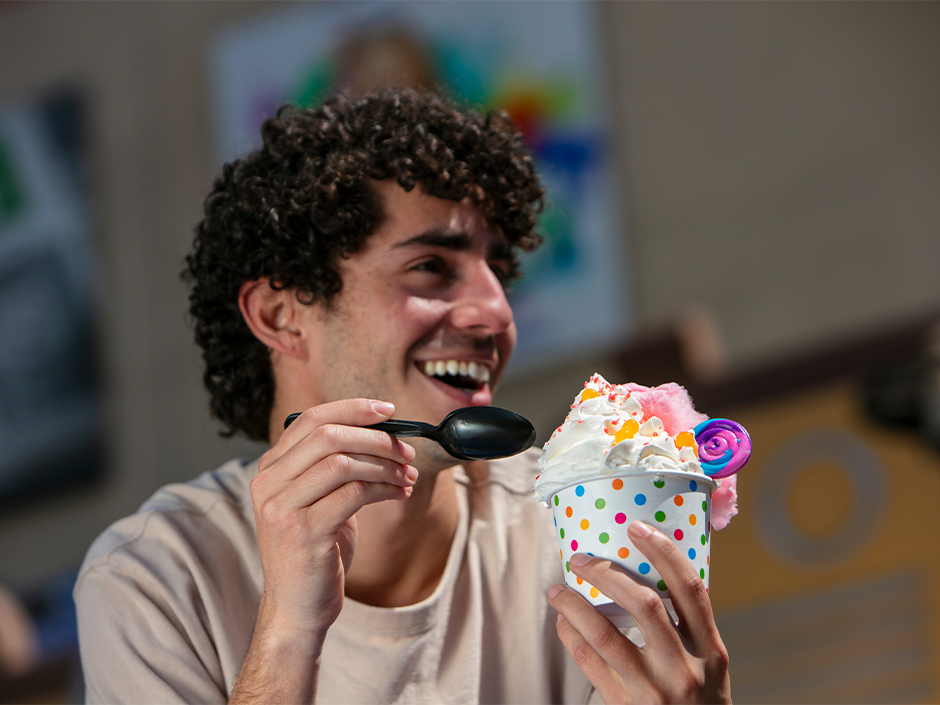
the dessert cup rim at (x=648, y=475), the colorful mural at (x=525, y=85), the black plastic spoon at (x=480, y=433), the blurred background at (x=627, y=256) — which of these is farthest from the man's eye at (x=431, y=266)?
the colorful mural at (x=525, y=85)

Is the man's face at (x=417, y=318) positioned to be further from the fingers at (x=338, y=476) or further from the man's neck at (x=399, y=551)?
the fingers at (x=338, y=476)

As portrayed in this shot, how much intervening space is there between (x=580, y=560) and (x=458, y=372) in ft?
1.65

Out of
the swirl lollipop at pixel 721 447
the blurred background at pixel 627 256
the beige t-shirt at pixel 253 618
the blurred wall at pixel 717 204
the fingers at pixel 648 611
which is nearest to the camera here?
the fingers at pixel 648 611

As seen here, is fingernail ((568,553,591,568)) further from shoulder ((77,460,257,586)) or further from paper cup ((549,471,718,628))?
shoulder ((77,460,257,586))

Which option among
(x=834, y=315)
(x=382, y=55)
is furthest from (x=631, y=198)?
(x=382, y=55)

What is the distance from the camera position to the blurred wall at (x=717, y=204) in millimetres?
4293

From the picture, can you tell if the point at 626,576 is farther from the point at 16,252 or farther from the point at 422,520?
the point at 16,252

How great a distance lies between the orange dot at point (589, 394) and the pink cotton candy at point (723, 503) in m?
0.18

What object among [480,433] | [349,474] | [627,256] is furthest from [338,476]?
[627,256]

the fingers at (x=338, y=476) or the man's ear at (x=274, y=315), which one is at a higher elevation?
the man's ear at (x=274, y=315)

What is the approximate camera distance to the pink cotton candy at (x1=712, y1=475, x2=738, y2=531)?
109 cm

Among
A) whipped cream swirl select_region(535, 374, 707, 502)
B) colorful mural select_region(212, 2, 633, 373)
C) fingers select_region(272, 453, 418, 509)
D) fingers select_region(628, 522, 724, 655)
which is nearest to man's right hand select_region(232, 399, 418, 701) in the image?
fingers select_region(272, 453, 418, 509)

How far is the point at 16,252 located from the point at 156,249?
2.84ft

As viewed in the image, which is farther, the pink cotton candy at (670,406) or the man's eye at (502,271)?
the man's eye at (502,271)
